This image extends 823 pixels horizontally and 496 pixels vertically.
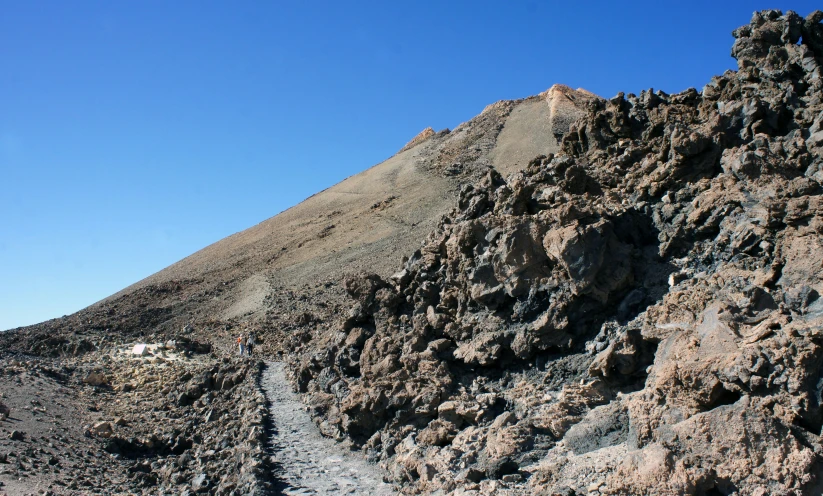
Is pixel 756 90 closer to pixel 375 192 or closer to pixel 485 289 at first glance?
pixel 485 289

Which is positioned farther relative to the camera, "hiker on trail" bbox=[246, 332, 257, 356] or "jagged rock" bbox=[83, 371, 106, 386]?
"hiker on trail" bbox=[246, 332, 257, 356]

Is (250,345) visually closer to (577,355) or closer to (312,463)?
(312,463)

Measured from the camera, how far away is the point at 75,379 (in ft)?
68.1

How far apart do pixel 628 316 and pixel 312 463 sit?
608cm

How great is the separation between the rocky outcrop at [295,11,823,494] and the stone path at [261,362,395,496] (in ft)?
1.13

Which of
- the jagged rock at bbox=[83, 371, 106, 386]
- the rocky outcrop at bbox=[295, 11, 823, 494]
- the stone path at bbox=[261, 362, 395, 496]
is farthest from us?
the jagged rock at bbox=[83, 371, 106, 386]

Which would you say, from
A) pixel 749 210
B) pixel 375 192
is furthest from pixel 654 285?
pixel 375 192

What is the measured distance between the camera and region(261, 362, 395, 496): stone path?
972 centimetres

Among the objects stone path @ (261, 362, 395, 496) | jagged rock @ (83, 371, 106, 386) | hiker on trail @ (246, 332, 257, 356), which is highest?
jagged rock @ (83, 371, 106, 386)

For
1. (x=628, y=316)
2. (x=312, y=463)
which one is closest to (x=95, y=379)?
(x=312, y=463)

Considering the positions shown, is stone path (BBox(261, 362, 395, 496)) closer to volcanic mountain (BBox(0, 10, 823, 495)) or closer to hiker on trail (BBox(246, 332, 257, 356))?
volcanic mountain (BBox(0, 10, 823, 495))

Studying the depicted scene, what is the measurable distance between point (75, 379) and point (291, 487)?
14284mm

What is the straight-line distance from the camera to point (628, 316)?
31.6 ft

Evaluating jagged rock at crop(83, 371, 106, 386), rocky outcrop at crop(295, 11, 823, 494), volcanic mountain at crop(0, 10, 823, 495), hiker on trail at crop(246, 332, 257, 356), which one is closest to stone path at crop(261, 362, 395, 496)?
volcanic mountain at crop(0, 10, 823, 495)
